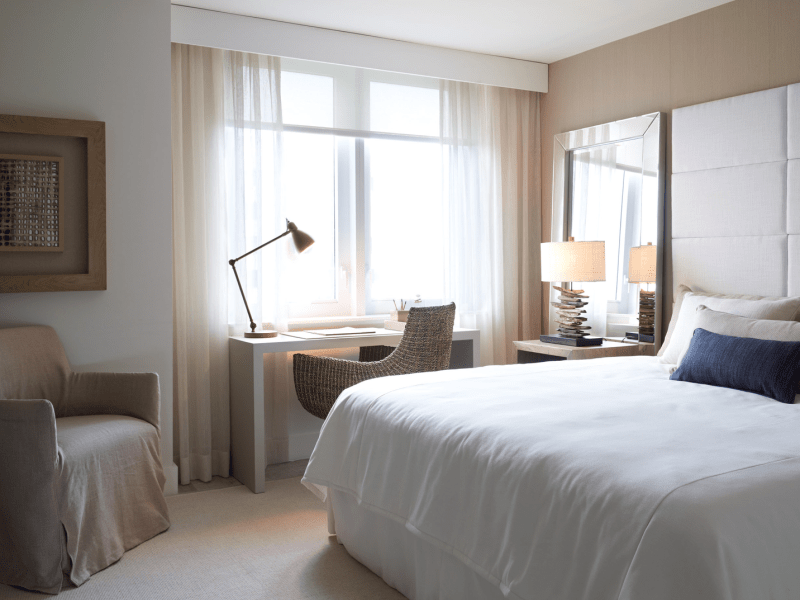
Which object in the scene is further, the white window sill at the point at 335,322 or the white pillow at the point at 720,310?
the white window sill at the point at 335,322

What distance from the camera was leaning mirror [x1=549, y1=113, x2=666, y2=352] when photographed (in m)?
3.91

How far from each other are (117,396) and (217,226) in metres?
1.16

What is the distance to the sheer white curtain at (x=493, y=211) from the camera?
4551 millimetres

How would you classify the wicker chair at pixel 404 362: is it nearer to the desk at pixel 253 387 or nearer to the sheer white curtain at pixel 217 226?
the desk at pixel 253 387

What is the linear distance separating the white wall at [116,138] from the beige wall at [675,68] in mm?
2546

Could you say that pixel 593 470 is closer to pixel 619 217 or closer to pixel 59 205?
pixel 59 205

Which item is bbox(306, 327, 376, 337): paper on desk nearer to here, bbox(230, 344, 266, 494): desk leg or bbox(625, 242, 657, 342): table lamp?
bbox(230, 344, 266, 494): desk leg

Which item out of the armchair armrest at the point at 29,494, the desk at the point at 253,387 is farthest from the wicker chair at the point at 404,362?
the armchair armrest at the point at 29,494

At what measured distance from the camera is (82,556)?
2477mm

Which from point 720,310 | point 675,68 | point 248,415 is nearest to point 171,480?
point 248,415

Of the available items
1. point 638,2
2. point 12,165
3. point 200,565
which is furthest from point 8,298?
point 638,2

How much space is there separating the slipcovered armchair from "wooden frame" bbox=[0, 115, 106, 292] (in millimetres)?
218

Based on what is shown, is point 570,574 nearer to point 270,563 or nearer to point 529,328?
point 270,563

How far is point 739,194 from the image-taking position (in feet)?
11.3
